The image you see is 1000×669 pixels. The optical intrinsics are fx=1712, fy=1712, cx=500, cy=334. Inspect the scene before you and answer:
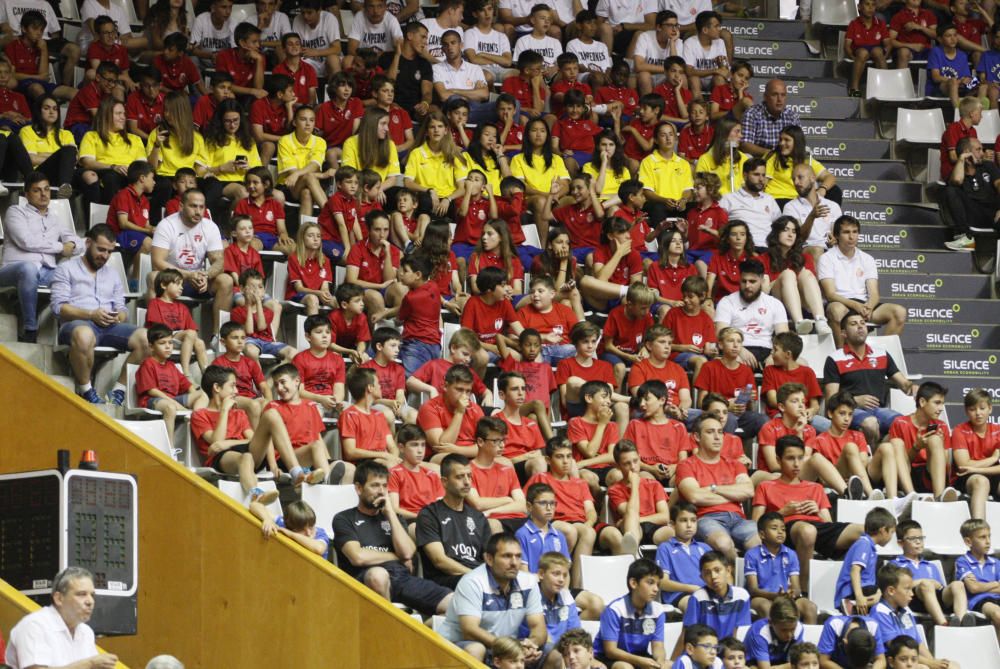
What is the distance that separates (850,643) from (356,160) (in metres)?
5.80

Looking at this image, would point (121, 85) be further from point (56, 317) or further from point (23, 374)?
point (23, 374)

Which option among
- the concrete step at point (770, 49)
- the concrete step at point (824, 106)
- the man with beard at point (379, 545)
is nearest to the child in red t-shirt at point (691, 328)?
the man with beard at point (379, 545)

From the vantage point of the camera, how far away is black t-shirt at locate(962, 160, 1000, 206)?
1408 cm

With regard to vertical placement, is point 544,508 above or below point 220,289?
below

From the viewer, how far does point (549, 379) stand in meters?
11.3

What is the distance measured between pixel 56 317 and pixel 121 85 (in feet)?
9.46

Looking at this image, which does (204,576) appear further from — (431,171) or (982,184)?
(982,184)

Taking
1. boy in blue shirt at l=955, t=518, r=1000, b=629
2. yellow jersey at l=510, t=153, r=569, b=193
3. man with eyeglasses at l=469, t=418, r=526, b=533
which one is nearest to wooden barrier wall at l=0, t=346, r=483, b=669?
man with eyeglasses at l=469, t=418, r=526, b=533

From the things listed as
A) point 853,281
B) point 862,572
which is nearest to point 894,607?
point 862,572

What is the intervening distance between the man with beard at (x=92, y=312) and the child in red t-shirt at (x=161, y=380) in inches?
7.5

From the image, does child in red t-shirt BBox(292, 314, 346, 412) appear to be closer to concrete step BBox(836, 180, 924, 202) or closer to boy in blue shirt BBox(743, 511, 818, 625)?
boy in blue shirt BBox(743, 511, 818, 625)

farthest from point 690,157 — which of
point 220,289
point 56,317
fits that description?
point 56,317

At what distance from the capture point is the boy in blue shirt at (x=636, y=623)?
9039mm

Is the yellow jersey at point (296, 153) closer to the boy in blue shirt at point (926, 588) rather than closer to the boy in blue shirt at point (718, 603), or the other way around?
the boy in blue shirt at point (718, 603)
